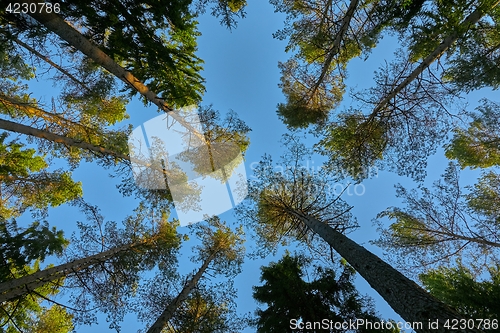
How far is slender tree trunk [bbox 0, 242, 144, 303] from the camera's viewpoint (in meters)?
5.71

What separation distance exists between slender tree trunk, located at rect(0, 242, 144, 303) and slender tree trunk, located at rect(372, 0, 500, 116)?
Result: 9.64 metres

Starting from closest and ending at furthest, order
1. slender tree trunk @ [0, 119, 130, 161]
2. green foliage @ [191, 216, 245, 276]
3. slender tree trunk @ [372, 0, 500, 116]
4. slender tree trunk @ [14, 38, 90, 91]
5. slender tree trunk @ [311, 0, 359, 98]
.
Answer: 1. slender tree trunk @ [372, 0, 500, 116]
2. slender tree trunk @ [0, 119, 130, 161]
3. slender tree trunk @ [311, 0, 359, 98]
4. slender tree trunk @ [14, 38, 90, 91]
5. green foliage @ [191, 216, 245, 276]

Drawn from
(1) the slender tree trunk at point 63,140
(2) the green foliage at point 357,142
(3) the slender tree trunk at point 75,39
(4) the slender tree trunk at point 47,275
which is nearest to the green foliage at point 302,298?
(2) the green foliage at point 357,142

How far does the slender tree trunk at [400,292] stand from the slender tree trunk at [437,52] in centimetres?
440

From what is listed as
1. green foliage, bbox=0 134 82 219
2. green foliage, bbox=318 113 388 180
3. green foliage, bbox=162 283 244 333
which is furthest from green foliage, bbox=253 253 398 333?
green foliage, bbox=0 134 82 219

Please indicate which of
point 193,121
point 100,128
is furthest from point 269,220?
point 100,128

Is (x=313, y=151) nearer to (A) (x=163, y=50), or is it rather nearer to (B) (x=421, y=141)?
(B) (x=421, y=141)

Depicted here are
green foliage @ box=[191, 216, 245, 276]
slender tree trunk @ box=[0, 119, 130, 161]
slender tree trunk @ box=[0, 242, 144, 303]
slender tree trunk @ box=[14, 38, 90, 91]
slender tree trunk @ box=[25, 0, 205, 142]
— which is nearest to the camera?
slender tree trunk @ box=[25, 0, 205, 142]

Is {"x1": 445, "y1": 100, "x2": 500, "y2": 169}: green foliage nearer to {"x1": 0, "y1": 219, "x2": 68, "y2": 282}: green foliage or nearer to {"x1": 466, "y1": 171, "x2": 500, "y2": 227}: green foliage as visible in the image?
{"x1": 466, "y1": 171, "x2": 500, "y2": 227}: green foliage

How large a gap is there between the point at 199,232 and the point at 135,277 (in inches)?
111

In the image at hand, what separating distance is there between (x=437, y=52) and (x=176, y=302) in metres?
9.67

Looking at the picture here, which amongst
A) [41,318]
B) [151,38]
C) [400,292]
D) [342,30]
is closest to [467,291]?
[400,292]

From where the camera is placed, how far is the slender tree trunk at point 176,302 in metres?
5.76

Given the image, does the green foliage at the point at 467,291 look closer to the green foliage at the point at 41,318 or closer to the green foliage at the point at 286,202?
the green foliage at the point at 286,202
